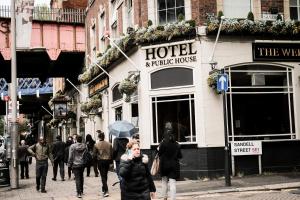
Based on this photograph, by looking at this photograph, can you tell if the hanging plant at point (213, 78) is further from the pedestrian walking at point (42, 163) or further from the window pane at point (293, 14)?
the pedestrian walking at point (42, 163)

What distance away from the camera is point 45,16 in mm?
28734

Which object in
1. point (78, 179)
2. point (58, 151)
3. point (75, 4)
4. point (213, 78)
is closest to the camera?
point (78, 179)

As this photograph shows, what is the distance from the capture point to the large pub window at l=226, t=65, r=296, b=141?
57.0ft

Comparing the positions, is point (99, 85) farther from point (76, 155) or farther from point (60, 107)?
point (76, 155)

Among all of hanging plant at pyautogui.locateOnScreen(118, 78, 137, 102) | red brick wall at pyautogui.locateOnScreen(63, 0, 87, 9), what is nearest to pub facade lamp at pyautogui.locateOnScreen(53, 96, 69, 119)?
red brick wall at pyautogui.locateOnScreen(63, 0, 87, 9)

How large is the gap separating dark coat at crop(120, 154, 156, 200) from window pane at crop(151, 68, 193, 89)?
9.70m

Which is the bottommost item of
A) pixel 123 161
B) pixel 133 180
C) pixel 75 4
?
pixel 133 180

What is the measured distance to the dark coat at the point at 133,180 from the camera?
7672 millimetres

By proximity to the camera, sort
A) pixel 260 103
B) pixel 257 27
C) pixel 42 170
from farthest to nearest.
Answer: pixel 260 103
pixel 257 27
pixel 42 170

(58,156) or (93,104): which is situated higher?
(93,104)

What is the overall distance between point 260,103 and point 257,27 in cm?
273

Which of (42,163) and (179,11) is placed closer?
(42,163)

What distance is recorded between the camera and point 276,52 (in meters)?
17.6

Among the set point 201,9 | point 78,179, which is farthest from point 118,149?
point 201,9
